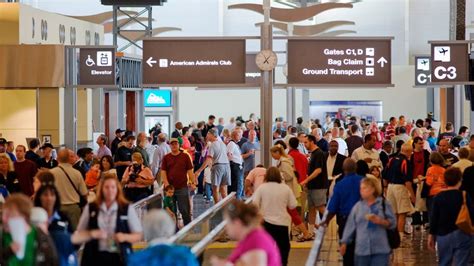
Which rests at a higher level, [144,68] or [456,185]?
[144,68]

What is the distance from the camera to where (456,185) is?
12.6 meters

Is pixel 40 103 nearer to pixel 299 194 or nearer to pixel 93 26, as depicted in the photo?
pixel 299 194

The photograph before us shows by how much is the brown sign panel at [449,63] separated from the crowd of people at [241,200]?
161 cm

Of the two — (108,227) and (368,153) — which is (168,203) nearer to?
(368,153)

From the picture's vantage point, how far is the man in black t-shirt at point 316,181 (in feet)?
61.1

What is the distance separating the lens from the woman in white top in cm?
1355

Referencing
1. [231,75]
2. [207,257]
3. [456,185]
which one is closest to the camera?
[456,185]

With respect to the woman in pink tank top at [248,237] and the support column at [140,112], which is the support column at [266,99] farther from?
the support column at [140,112]

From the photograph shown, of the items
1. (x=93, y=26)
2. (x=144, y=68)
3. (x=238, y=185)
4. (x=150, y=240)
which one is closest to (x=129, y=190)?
(x=144, y=68)

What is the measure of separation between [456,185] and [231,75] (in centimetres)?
743

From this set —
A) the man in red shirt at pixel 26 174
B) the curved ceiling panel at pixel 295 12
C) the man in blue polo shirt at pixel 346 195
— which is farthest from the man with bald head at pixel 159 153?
the curved ceiling panel at pixel 295 12

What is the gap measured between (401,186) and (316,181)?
143 centimetres

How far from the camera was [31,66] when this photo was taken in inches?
1016

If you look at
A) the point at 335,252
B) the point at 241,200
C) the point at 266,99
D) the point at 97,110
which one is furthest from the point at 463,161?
the point at 97,110
